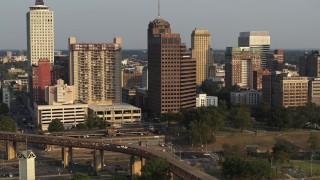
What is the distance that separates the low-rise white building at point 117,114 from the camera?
91250 millimetres

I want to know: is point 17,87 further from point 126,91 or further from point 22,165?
point 22,165

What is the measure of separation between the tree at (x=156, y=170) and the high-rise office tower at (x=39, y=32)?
288ft

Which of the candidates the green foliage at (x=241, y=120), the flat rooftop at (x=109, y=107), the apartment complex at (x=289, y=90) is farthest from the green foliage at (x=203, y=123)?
the apartment complex at (x=289, y=90)

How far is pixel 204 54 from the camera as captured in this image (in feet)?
540

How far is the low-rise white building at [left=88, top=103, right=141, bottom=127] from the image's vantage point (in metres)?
91.2

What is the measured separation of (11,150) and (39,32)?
226ft

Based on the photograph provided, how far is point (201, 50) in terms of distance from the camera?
542 feet

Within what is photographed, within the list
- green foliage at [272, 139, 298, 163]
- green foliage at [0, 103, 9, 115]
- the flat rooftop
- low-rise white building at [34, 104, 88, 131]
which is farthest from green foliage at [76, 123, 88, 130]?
green foliage at [272, 139, 298, 163]

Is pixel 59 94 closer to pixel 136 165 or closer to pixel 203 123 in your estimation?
pixel 203 123

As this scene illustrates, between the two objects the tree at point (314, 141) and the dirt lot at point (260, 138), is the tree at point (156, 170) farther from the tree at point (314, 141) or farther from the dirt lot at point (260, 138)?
the tree at point (314, 141)

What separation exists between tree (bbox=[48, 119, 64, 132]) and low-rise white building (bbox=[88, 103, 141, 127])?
876cm

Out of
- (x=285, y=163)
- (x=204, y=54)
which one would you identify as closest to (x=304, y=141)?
(x=285, y=163)

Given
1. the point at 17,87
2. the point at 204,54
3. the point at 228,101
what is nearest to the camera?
the point at 228,101

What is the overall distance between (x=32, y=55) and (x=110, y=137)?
63.9 m
